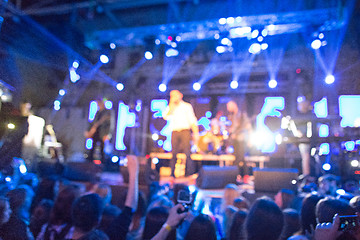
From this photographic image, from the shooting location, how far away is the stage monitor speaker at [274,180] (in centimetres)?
380

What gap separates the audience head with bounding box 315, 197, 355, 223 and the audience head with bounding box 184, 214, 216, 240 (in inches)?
31.7

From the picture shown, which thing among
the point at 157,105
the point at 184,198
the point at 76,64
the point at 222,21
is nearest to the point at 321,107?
the point at 222,21

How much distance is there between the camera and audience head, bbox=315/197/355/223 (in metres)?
1.80

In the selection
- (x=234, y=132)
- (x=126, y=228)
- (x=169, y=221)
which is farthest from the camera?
(x=234, y=132)

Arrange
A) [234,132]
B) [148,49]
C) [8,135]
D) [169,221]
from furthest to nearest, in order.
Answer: [148,49] < [234,132] < [8,135] < [169,221]

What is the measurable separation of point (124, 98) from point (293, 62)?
662cm

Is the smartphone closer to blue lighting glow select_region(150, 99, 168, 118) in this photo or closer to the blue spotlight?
blue lighting glow select_region(150, 99, 168, 118)

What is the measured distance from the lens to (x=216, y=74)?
9.72 metres

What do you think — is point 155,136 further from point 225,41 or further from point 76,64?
point 225,41

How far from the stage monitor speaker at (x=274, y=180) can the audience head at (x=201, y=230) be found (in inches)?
91.8

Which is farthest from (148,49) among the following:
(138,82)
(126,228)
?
(126,228)

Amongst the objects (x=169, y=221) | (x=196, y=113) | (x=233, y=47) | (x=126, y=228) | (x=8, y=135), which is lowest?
(x=126, y=228)

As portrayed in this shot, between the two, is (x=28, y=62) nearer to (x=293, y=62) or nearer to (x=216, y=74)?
(x=216, y=74)

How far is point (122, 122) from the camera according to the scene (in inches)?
429
